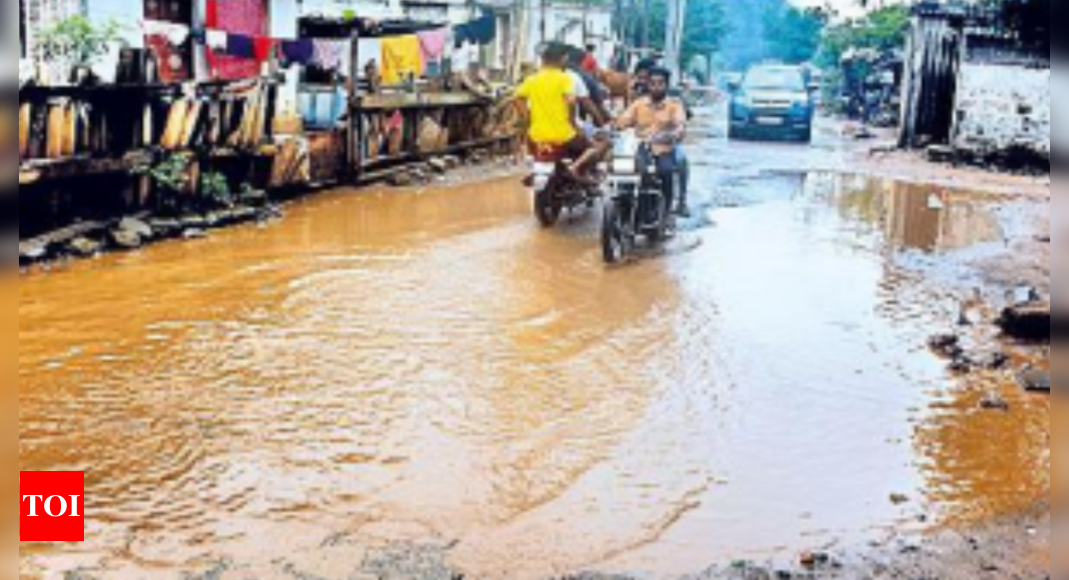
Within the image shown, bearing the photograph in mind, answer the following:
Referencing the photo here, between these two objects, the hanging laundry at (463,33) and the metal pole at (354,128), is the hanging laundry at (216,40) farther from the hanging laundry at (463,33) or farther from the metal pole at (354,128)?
the hanging laundry at (463,33)

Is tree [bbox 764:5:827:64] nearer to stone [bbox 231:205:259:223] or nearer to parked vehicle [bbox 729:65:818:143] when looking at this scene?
parked vehicle [bbox 729:65:818:143]

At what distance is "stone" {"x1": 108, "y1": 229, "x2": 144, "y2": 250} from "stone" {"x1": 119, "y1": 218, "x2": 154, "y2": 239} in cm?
4

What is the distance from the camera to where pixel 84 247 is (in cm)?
1009

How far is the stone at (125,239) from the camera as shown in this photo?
34.2ft

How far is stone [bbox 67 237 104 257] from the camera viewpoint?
10.0 metres

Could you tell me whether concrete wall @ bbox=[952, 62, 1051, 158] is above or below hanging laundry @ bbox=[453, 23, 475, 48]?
below

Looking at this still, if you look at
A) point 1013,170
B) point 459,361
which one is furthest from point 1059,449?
point 1013,170

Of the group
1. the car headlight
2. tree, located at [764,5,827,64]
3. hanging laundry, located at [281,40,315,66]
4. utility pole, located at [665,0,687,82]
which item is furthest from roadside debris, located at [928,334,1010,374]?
tree, located at [764,5,827,64]

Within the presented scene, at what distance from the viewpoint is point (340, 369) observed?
23.1ft

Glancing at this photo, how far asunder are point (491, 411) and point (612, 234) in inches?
178

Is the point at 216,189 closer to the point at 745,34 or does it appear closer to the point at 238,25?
the point at 238,25

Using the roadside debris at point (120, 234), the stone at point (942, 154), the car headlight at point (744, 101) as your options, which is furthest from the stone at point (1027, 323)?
the car headlight at point (744, 101)

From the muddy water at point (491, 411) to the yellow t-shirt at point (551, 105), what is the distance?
1.57 meters

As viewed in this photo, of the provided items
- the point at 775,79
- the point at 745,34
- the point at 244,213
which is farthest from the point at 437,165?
the point at 745,34
